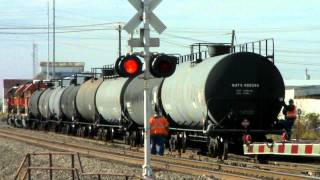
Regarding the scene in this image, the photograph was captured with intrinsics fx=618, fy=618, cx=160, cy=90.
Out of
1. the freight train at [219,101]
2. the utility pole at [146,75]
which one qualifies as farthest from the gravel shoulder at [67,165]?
the utility pole at [146,75]

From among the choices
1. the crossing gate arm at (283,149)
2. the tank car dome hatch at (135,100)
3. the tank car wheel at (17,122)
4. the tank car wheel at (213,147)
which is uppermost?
the tank car dome hatch at (135,100)

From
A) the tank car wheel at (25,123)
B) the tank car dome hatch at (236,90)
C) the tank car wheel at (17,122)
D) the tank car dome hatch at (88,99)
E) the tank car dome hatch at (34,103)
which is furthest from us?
the tank car wheel at (17,122)

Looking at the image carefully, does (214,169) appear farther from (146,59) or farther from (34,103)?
(34,103)

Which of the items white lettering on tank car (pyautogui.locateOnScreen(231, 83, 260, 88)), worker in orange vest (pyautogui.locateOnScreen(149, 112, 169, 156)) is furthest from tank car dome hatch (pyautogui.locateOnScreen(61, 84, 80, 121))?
white lettering on tank car (pyautogui.locateOnScreen(231, 83, 260, 88))

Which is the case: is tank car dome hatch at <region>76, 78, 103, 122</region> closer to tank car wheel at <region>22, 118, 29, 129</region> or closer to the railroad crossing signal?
tank car wheel at <region>22, 118, 29, 129</region>

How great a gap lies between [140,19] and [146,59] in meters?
0.83

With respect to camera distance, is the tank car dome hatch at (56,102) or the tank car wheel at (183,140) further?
the tank car dome hatch at (56,102)

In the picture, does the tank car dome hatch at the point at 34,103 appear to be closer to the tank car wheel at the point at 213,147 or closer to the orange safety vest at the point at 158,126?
the orange safety vest at the point at 158,126

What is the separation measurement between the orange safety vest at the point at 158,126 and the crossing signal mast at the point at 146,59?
9648 mm

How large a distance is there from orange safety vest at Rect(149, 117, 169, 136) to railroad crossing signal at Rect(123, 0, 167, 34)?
9.80 meters

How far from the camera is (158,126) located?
21.5m

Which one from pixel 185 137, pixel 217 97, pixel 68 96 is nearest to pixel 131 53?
pixel 217 97

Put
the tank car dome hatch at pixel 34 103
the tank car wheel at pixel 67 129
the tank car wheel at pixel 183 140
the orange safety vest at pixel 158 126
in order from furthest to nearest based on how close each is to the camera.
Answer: the tank car dome hatch at pixel 34 103 → the tank car wheel at pixel 67 129 → the tank car wheel at pixel 183 140 → the orange safety vest at pixel 158 126

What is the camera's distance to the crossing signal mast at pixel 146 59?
37.9ft
